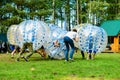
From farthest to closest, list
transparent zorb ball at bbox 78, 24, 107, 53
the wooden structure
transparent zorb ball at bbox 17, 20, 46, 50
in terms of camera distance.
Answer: the wooden structure
transparent zorb ball at bbox 78, 24, 107, 53
transparent zorb ball at bbox 17, 20, 46, 50

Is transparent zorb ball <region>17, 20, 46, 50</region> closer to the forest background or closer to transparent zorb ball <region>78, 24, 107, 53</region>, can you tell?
transparent zorb ball <region>78, 24, 107, 53</region>

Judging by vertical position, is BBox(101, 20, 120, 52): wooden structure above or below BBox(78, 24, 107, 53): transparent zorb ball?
below

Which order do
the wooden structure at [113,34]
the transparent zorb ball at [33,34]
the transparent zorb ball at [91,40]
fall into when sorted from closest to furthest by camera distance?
1. the transparent zorb ball at [33,34]
2. the transparent zorb ball at [91,40]
3. the wooden structure at [113,34]

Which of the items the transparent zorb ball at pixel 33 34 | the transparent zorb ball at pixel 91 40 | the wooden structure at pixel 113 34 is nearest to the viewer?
the transparent zorb ball at pixel 33 34

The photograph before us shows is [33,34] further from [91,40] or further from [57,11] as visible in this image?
[57,11]

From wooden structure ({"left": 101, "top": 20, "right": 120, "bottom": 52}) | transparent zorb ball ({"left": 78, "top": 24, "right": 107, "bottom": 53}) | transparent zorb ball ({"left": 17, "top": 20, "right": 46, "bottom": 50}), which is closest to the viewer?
transparent zorb ball ({"left": 17, "top": 20, "right": 46, "bottom": 50})

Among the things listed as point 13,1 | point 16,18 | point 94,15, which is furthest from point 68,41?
point 94,15

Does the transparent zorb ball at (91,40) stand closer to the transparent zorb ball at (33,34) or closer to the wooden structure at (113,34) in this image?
the transparent zorb ball at (33,34)

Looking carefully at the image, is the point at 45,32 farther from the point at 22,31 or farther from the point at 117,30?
the point at 117,30

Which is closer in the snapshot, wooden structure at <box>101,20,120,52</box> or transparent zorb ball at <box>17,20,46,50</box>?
transparent zorb ball at <box>17,20,46,50</box>

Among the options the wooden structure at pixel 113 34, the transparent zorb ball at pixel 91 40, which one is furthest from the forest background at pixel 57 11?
the transparent zorb ball at pixel 91 40

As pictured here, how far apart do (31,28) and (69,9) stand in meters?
48.8

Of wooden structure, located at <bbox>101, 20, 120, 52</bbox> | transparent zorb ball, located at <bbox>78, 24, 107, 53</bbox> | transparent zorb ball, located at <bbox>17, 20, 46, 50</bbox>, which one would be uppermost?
transparent zorb ball, located at <bbox>17, 20, 46, 50</bbox>

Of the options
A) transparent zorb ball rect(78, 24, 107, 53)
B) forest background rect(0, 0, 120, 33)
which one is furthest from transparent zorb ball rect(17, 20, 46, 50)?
forest background rect(0, 0, 120, 33)
